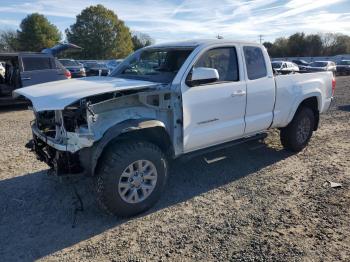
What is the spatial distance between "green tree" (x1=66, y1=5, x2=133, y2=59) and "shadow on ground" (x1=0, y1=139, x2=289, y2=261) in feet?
201

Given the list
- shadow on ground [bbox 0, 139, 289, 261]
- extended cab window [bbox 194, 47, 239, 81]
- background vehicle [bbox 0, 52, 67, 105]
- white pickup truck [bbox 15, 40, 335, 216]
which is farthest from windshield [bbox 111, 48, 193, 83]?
background vehicle [bbox 0, 52, 67, 105]

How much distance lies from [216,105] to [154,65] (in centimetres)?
116

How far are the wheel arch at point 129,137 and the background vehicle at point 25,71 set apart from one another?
7263 mm

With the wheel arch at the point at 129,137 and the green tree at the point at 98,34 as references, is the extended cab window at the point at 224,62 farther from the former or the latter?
the green tree at the point at 98,34

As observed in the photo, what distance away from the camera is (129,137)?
3.88 meters

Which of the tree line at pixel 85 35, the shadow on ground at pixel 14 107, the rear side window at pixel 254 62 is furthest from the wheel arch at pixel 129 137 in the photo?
the tree line at pixel 85 35

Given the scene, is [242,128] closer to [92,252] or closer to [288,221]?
[288,221]

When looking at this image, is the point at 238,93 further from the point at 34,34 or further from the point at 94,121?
the point at 34,34

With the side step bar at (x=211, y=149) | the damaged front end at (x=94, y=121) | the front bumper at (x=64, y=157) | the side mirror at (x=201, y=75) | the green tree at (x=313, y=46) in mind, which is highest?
the green tree at (x=313, y=46)

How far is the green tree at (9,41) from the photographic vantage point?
6081 centimetres

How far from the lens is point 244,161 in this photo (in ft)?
18.8

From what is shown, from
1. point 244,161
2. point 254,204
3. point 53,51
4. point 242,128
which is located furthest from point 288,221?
point 53,51

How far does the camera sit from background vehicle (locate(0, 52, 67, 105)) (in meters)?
10.0

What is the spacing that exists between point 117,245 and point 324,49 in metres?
67.0
